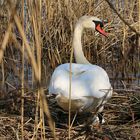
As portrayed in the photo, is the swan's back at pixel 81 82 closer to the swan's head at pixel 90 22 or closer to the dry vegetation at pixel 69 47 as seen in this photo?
the dry vegetation at pixel 69 47

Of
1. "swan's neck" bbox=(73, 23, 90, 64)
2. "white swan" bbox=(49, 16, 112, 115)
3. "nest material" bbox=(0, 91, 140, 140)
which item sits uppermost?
"swan's neck" bbox=(73, 23, 90, 64)

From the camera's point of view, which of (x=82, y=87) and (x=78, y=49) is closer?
(x=82, y=87)

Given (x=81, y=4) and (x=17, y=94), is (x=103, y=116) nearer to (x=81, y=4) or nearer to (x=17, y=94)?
(x=17, y=94)

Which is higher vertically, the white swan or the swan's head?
the swan's head

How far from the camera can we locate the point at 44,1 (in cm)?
541

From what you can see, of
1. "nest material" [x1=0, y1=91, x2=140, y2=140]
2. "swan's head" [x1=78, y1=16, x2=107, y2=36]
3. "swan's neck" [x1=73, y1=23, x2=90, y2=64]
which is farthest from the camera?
"swan's head" [x1=78, y1=16, x2=107, y2=36]

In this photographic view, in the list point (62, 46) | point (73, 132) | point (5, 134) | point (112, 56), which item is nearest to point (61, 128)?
point (73, 132)

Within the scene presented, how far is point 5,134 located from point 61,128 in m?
0.51

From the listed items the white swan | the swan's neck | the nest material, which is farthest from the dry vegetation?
the white swan

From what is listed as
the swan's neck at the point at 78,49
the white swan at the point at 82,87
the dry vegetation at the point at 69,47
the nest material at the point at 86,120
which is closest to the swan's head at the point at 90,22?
the swan's neck at the point at 78,49

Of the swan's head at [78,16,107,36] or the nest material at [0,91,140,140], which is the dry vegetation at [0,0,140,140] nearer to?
the nest material at [0,91,140,140]

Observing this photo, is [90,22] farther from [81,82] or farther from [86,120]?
[81,82]

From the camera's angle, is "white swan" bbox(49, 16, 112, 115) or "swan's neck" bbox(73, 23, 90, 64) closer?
"white swan" bbox(49, 16, 112, 115)

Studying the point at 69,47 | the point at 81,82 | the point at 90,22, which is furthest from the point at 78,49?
the point at 69,47
